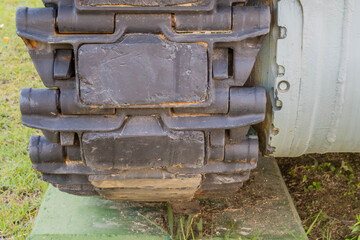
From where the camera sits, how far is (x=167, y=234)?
1642 mm

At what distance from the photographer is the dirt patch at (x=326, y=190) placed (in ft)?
6.31

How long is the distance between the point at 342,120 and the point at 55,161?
31.5 inches

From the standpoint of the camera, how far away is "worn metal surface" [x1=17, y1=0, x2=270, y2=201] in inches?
42.1

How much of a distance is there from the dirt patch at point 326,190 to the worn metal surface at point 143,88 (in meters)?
Result: 0.83

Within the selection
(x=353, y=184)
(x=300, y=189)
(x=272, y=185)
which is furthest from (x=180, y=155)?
(x=353, y=184)

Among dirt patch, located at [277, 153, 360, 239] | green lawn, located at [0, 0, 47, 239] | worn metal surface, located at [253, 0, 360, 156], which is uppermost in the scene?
worn metal surface, located at [253, 0, 360, 156]

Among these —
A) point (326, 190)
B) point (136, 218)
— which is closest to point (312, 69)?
point (136, 218)

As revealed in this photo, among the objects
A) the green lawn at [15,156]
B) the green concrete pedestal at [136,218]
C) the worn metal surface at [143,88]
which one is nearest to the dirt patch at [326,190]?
the green concrete pedestal at [136,218]

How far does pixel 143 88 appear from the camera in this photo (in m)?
1.08

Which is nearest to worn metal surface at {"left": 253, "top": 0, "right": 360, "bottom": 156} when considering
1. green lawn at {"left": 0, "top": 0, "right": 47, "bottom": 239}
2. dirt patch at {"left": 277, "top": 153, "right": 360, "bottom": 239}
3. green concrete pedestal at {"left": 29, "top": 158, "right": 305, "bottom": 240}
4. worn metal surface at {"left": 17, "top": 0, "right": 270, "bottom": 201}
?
worn metal surface at {"left": 17, "top": 0, "right": 270, "bottom": 201}

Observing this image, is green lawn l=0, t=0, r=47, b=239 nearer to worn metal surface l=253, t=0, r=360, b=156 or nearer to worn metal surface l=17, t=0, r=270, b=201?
worn metal surface l=17, t=0, r=270, b=201

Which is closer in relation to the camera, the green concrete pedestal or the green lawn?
the green concrete pedestal

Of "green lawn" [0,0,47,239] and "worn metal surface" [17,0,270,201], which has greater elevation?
"worn metal surface" [17,0,270,201]

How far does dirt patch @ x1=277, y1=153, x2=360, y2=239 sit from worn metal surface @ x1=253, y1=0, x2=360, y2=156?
0.69 metres
